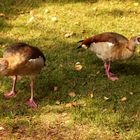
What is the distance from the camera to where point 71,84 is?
24.3 feet

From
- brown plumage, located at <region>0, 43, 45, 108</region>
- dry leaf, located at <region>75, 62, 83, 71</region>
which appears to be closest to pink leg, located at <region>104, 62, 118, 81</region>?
Answer: dry leaf, located at <region>75, 62, 83, 71</region>

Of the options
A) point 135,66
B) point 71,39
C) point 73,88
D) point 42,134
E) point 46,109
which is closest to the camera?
point 42,134

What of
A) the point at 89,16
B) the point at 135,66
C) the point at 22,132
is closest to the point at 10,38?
the point at 89,16

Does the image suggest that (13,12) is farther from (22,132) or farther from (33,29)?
(22,132)

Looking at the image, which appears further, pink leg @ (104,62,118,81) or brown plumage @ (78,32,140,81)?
pink leg @ (104,62,118,81)

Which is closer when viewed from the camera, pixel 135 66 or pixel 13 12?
pixel 135 66

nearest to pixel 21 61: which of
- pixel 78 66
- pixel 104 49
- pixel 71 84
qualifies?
pixel 71 84

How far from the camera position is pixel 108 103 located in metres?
6.81

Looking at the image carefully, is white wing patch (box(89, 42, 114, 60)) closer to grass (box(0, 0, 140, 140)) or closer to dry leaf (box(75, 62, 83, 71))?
grass (box(0, 0, 140, 140))

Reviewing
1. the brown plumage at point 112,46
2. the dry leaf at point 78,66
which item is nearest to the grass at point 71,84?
the dry leaf at point 78,66

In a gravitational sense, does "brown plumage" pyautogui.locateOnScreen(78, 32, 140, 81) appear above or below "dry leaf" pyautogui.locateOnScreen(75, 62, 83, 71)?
above

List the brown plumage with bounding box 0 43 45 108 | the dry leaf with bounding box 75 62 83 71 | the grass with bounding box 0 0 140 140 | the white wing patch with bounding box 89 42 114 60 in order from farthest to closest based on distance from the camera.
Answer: the dry leaf with bounding box 75 62 83 71, the white wing patch with bounding box 89 42 114 60, the brown plumage with bounding box 0 43 45 108, the grass with bounding box 0 0 140 140

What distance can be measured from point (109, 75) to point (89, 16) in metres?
3.29

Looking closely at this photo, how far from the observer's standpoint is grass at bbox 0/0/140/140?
619cm
